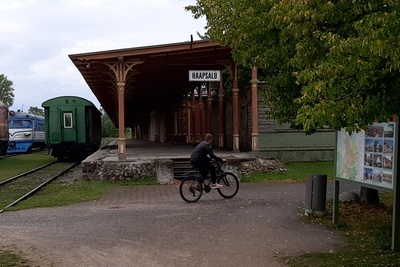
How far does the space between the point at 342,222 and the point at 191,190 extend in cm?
362

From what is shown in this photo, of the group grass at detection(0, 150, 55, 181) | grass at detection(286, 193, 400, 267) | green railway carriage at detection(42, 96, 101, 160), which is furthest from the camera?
green railway carriage at detection(42, 96, 101, 160)

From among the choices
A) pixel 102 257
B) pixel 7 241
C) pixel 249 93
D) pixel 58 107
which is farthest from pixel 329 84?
pixel 58 107

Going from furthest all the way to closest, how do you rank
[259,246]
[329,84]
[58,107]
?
[58,107] < [259,246] < [329,84]

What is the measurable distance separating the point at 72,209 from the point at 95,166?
4813 mm

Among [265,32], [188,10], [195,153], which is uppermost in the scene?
[188,10]

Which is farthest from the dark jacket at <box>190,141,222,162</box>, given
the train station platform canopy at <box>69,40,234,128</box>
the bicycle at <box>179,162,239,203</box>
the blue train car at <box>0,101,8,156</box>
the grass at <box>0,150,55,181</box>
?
the blue train car at <box>0,101,8,156</box>

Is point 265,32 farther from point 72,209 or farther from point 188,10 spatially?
point 72,209

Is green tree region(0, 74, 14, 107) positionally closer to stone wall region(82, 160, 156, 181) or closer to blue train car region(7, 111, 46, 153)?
blue train car region(7, 111, 46, 153)

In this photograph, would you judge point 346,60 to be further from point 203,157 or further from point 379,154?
point 203,157

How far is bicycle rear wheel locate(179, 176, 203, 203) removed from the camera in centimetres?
1077

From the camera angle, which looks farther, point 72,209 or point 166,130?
point 166,130

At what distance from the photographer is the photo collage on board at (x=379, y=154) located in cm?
666

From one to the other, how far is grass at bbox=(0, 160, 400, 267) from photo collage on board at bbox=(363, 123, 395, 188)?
0.94 m

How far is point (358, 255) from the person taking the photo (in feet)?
20.7
